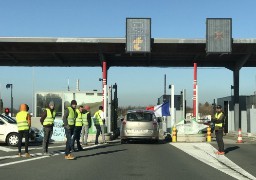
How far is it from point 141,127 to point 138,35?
31.4ft

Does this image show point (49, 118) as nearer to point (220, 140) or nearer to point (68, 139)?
point (68, 139)

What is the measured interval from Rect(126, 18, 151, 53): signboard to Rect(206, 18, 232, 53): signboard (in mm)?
3869

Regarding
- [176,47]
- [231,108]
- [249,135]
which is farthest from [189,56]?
[249,135]

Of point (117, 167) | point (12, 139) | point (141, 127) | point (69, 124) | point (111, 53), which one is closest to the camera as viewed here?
point (117, 167)

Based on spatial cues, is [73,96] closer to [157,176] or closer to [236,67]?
[236,67]

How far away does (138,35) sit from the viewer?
29.4 meters

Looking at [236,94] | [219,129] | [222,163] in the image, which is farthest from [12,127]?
[236,94]

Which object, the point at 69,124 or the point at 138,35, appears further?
the point at 138,35

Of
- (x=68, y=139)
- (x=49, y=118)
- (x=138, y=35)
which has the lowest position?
(x=68, y=139)

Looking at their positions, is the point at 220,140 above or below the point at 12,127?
below

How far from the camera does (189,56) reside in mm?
34875

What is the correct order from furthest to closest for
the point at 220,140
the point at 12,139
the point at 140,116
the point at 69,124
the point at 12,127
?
1. the point at 140,116
2. the point at 12,127
3. the point at 12,139
4. the point at 220,140
5. the point at 69,124

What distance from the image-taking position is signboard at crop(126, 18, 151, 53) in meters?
29.4

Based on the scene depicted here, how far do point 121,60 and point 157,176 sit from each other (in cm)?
2662
